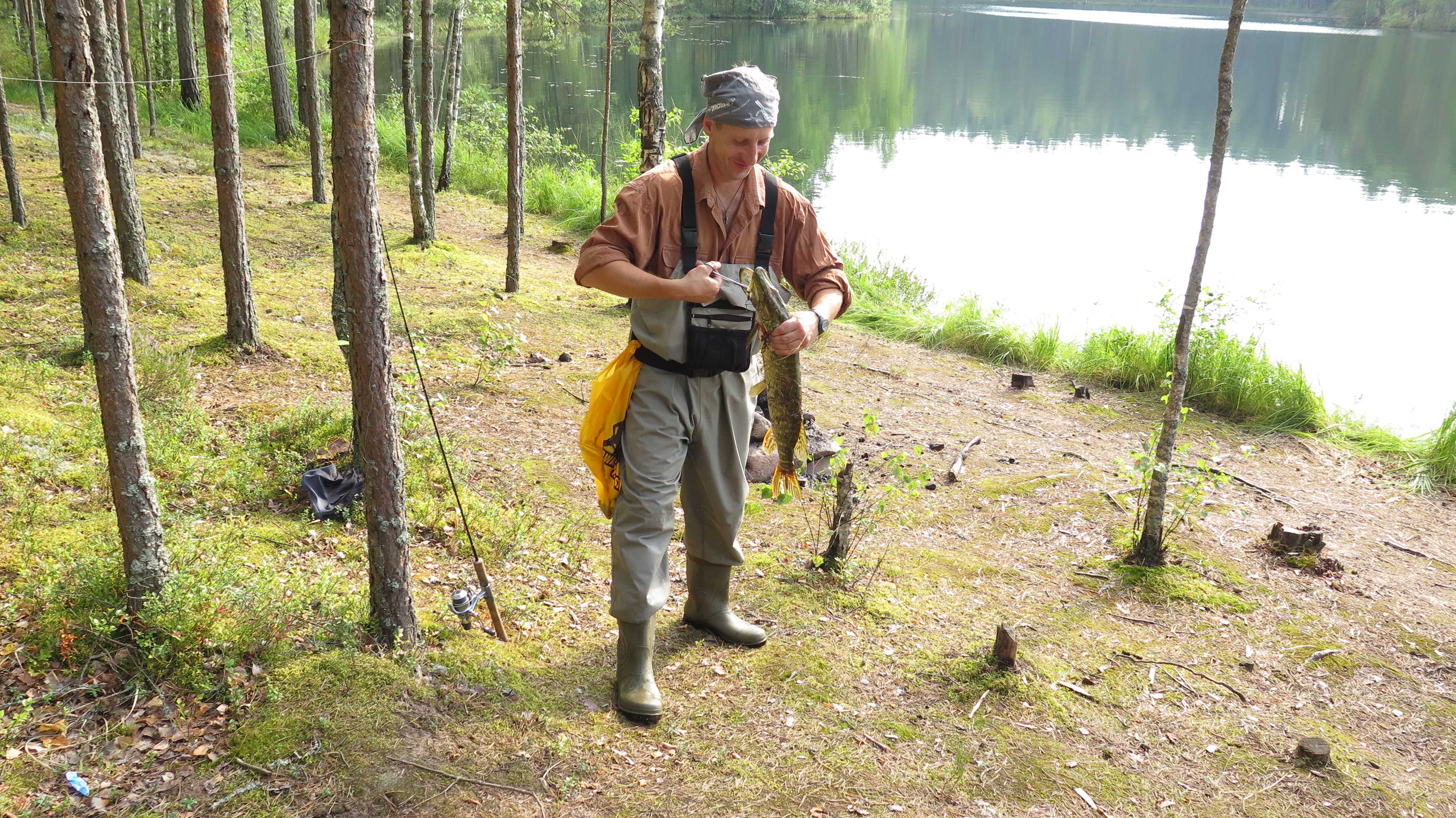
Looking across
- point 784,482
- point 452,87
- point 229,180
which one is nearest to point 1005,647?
point 784,482

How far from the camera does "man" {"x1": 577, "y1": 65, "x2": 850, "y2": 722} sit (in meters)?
3.08

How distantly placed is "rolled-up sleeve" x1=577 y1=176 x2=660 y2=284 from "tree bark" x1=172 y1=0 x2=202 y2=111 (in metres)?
16.7

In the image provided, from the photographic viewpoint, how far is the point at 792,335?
124 inches

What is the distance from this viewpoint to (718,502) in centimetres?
352

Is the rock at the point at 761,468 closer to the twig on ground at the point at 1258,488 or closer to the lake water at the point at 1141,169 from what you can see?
the twig on ground at the point at 1258,488

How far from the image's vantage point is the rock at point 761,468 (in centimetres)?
606

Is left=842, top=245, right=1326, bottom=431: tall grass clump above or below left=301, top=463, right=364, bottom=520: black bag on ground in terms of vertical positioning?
below

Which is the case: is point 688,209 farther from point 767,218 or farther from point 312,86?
point 312,86

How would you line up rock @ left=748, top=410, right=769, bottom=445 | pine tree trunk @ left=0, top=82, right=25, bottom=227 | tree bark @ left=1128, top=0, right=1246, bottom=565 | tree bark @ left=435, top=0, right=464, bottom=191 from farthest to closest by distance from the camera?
1. tree bark @ left=435, top=0, right=464, bottom=191
2. pine tree trunk @ left=0, top=82, right=25, bottom=227
3. rock @ left=748, top=410, right=769, bottom=445
4. tree bark @ left=1128, top=0, right=1246, bottom=565

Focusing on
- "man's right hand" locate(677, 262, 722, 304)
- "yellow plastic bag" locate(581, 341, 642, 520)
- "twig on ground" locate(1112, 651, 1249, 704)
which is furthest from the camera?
"twig on ground" locate(1112, 651, 1249, 704)

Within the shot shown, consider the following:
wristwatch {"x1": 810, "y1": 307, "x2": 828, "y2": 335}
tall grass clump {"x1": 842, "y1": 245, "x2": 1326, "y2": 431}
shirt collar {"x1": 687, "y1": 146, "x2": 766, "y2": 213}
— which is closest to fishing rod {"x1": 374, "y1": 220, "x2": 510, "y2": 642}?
shirt collar {"x1": 687, "y1": 146, "x2": 766, "y2": 213}

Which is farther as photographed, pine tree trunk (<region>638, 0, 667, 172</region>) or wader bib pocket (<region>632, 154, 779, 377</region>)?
pine tree trunk (<region>638, 0, 667, 172</region>)

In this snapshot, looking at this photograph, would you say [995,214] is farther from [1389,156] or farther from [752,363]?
[752,363]

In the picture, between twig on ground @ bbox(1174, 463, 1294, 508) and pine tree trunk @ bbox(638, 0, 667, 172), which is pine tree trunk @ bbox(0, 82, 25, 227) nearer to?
pine tree trunk @ bbox(638, 0, 667, 172)
